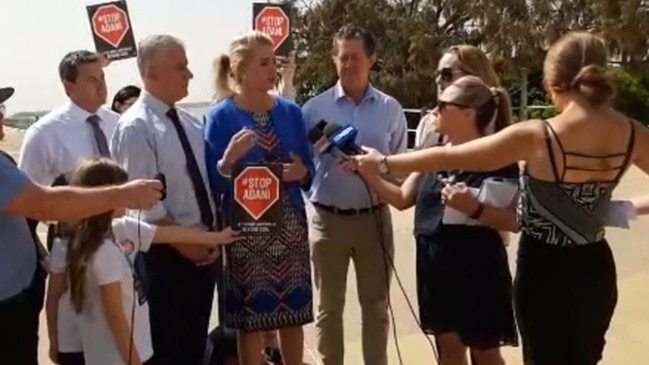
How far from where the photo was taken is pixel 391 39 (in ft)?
126

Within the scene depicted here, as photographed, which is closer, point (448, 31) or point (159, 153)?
point (159, 153)

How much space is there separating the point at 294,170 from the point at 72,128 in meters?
1.37

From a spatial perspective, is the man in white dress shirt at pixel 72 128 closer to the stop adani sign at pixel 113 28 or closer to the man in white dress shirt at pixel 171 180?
the man in white dress shirt at pixel 171 180

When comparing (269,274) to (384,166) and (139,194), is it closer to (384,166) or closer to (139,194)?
(384,166)

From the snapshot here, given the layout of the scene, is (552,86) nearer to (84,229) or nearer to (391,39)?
(84,229)

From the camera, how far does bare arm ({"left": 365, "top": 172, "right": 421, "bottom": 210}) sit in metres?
4.48

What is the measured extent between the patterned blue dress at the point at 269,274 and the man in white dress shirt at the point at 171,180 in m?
0.18

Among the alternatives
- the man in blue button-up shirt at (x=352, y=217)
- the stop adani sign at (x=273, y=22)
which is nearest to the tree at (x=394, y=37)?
the stop adani sign at (x=273, y=22)

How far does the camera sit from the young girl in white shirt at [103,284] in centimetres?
383

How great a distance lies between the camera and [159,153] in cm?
436

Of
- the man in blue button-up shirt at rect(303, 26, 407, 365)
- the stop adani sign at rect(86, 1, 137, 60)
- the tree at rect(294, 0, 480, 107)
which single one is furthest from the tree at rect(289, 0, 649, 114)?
the man in blue button-up shirt at rect(303, 26, 407, 365)

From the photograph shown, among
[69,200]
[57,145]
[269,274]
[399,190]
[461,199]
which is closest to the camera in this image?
[69,200]

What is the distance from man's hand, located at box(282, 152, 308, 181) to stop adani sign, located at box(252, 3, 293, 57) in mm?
2259

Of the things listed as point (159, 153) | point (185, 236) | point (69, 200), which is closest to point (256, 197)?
point (185, 236)
